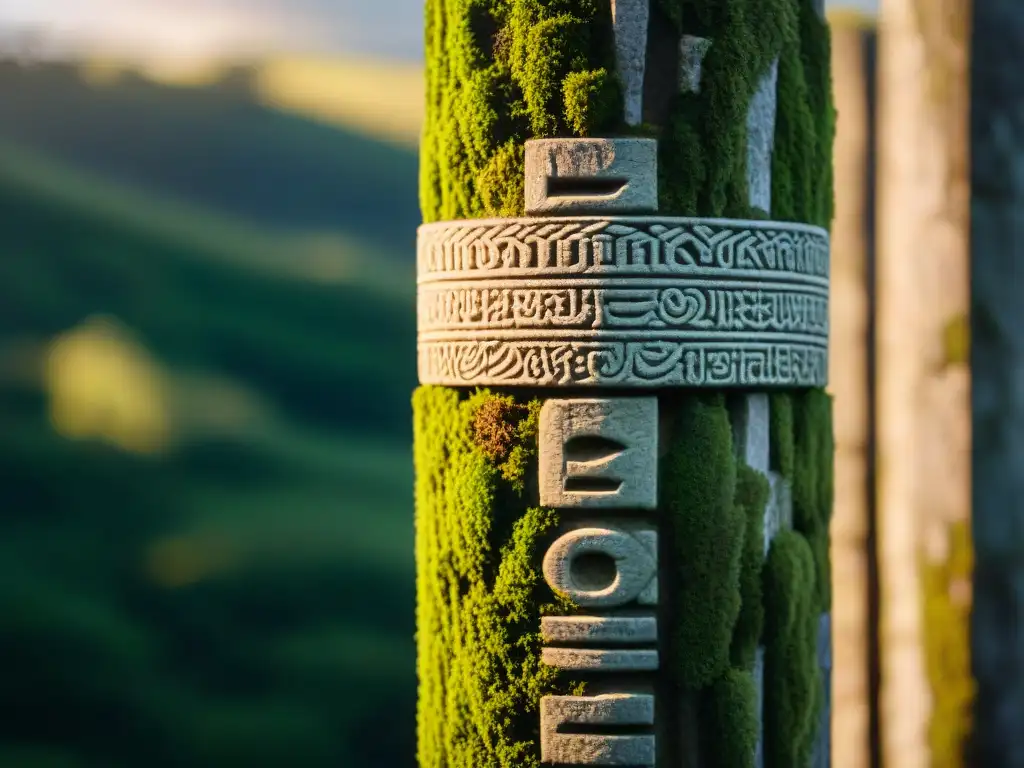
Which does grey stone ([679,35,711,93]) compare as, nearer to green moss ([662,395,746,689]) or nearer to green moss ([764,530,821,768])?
green moss ([662,395,746,689])

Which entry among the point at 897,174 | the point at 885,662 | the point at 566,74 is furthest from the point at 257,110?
the point at 885,662

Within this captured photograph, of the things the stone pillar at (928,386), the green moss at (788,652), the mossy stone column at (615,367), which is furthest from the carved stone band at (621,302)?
the stone pillar at (928,386)

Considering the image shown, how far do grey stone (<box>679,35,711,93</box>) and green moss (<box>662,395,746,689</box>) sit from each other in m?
0.38

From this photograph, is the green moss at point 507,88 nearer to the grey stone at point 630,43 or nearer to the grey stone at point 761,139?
the grey stone at point 630,43

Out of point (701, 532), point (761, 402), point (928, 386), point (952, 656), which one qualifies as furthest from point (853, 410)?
point (701, 532)

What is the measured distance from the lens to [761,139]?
150cm

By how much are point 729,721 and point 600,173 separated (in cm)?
68

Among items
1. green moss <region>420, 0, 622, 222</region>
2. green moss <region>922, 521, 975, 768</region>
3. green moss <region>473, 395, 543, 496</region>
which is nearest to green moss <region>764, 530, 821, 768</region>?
green moss <region>473, 395, 543, 496</region>

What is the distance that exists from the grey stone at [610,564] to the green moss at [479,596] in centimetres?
3

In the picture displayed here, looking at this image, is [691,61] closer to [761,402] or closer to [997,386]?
[761,402]

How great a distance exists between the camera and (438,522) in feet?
5.09

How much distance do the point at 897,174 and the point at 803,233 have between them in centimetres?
98

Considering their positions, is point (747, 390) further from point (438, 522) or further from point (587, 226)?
point (438, 522)

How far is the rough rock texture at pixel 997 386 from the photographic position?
228 centimetres
